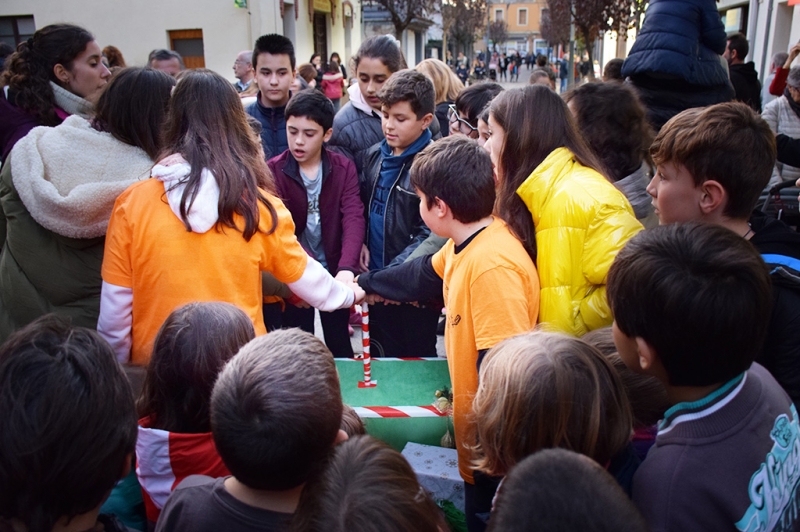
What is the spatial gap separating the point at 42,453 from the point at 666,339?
1.32 meters

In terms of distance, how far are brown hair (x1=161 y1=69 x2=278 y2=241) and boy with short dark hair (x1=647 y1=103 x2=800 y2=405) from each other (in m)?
1.45

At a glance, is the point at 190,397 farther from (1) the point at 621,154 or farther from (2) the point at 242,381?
(1) the point at 621,154

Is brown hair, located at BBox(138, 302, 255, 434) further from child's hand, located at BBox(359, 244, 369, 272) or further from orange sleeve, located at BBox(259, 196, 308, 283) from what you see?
child's hand, located at BBox(359, 244, 369, 272)

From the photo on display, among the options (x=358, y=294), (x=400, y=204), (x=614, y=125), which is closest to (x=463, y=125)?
(x=400, y=204)

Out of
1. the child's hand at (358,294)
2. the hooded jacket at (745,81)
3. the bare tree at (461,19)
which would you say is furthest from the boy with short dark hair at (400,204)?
the bare tree at (461,19)

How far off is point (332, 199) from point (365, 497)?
260 cm

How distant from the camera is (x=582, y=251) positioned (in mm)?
2326

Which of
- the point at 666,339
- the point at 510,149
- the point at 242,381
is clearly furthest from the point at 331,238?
the point at 666,339

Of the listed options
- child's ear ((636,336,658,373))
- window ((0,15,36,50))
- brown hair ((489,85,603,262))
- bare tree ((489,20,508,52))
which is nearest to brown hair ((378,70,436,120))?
brown hair ((489,85,603,262))

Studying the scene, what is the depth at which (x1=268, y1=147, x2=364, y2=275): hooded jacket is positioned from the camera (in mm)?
3578

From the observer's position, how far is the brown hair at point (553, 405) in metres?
1.49

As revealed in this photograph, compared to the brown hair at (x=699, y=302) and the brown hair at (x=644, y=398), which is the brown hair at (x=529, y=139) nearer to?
the brown hair at (x=644, y=398)

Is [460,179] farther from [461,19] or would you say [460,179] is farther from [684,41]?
[461,19]

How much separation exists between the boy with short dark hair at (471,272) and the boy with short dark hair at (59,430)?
120 cm
